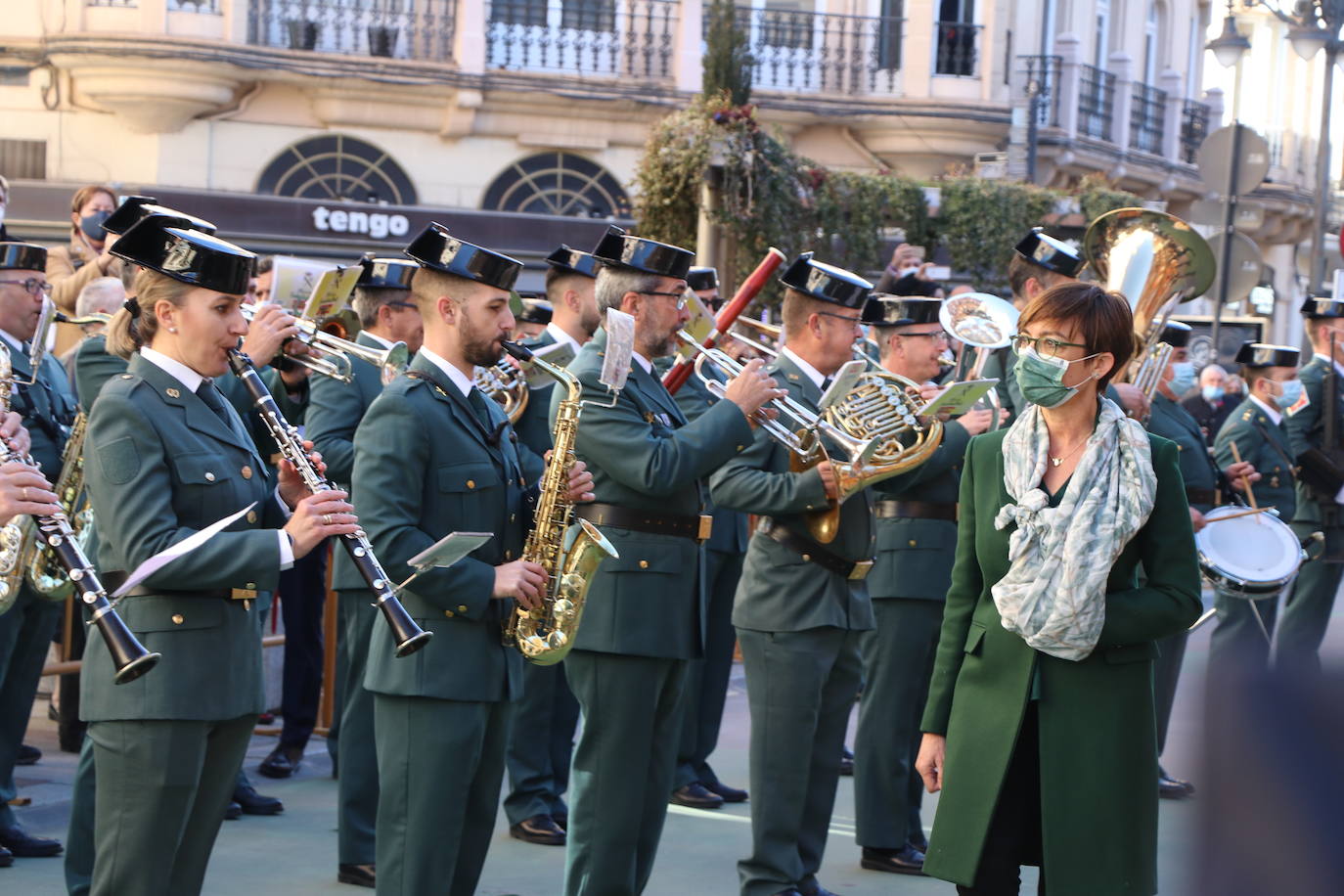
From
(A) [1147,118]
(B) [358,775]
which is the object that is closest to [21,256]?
(B) [358,775]

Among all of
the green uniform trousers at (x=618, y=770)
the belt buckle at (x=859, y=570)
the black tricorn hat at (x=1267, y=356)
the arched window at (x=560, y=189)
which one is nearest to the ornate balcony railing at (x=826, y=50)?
the arched window at (x=560, y=189)

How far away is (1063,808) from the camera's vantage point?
163 inches

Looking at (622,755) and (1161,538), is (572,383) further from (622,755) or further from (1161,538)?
(1161,538)

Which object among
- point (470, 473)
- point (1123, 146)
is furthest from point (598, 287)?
point (1123, 146)

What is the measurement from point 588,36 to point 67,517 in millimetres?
18161

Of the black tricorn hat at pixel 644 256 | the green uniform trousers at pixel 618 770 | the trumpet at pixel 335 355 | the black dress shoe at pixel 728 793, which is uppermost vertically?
the black tricorn hat at pixel 644 256

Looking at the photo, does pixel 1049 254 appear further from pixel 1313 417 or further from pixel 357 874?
pixel 1313 417

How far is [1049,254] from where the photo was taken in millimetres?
7117

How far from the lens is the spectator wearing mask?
1579cm

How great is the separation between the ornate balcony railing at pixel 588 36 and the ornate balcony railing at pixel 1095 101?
762cm

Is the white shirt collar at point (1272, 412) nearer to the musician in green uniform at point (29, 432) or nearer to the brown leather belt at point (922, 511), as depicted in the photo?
the brown leather belt at point (922, 511)

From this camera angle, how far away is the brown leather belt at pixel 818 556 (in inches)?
236

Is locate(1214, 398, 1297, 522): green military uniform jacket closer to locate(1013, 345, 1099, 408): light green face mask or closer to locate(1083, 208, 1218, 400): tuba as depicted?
locate(1083, 208, 1218, 400): tuba

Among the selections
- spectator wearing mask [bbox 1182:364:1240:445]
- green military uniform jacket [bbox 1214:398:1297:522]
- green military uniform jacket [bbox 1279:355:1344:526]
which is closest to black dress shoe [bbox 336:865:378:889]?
green military uniform jacket [bbox 1214:398:1297:522]
